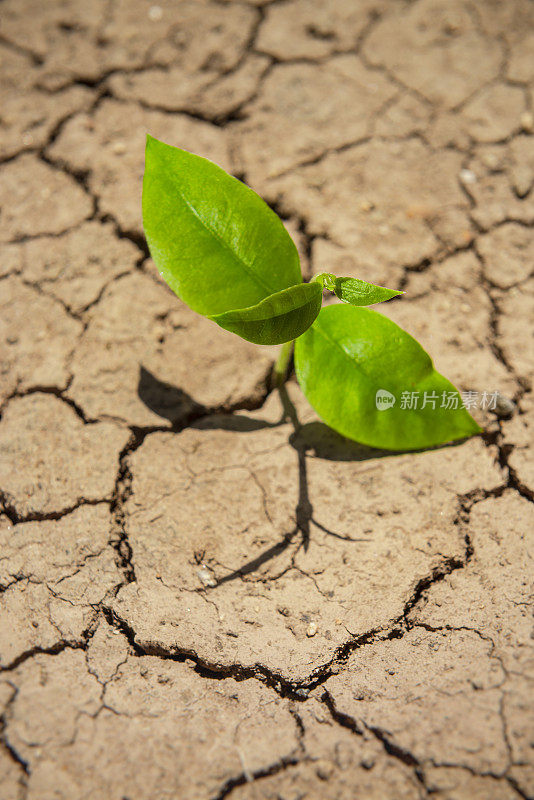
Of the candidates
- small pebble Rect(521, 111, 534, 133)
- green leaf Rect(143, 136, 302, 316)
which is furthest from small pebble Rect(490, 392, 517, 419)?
small pebble Rect(521, 111, 534, 133)

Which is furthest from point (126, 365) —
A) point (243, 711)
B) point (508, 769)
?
point (508, 769)

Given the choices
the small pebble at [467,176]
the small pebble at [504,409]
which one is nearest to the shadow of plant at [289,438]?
the small pebble at [504,409]

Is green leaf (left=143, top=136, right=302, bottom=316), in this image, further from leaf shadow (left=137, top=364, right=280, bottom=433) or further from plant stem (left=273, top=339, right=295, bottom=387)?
leaf shadow (left=137, top=364, right=280, bottom=433)

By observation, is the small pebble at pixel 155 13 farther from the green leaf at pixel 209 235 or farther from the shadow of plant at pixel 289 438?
the shadow of plant at pixel 289 438

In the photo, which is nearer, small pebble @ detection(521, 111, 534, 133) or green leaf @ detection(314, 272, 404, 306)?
green leaf @ detection(314, 272, 404, 306)

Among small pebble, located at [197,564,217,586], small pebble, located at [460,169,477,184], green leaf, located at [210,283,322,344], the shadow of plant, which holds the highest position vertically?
green leaf, located at [210,283,322,344]

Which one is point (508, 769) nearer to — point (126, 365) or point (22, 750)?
point (22, 750)
